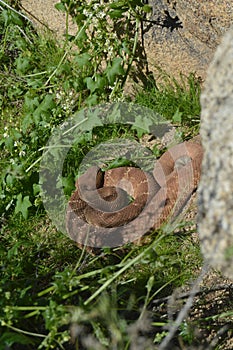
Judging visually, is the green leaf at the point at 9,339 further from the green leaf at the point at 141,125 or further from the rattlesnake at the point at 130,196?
the green leaf at the point at 141,125

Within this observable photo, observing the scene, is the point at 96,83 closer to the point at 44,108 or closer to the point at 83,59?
the point at 83,59

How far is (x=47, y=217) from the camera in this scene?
5.10m

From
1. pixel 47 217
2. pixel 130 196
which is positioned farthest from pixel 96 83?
pixel 47 217

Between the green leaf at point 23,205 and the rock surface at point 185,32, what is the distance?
5.52 feet

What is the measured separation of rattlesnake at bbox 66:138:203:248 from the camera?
475 centimetres

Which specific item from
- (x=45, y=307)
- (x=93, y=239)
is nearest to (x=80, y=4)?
(x=93, y=239)

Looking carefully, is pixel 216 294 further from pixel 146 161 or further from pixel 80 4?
pixel 80 4

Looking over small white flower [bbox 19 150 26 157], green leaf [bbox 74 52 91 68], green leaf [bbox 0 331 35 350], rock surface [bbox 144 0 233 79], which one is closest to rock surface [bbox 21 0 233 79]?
rock surface [bbox 144 0 233 79]

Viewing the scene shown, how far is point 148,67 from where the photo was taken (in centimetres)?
575

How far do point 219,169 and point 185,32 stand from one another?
9.11 feet

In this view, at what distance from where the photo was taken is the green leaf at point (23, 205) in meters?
4.91

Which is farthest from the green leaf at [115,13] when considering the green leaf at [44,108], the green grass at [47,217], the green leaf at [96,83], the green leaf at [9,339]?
the green leaf at [9,339]

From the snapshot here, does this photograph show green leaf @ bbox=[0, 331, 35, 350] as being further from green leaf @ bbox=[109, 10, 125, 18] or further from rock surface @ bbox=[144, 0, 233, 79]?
green leaf @ bbox=[109, 10, 125, 18]

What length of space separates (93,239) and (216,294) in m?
1.01
